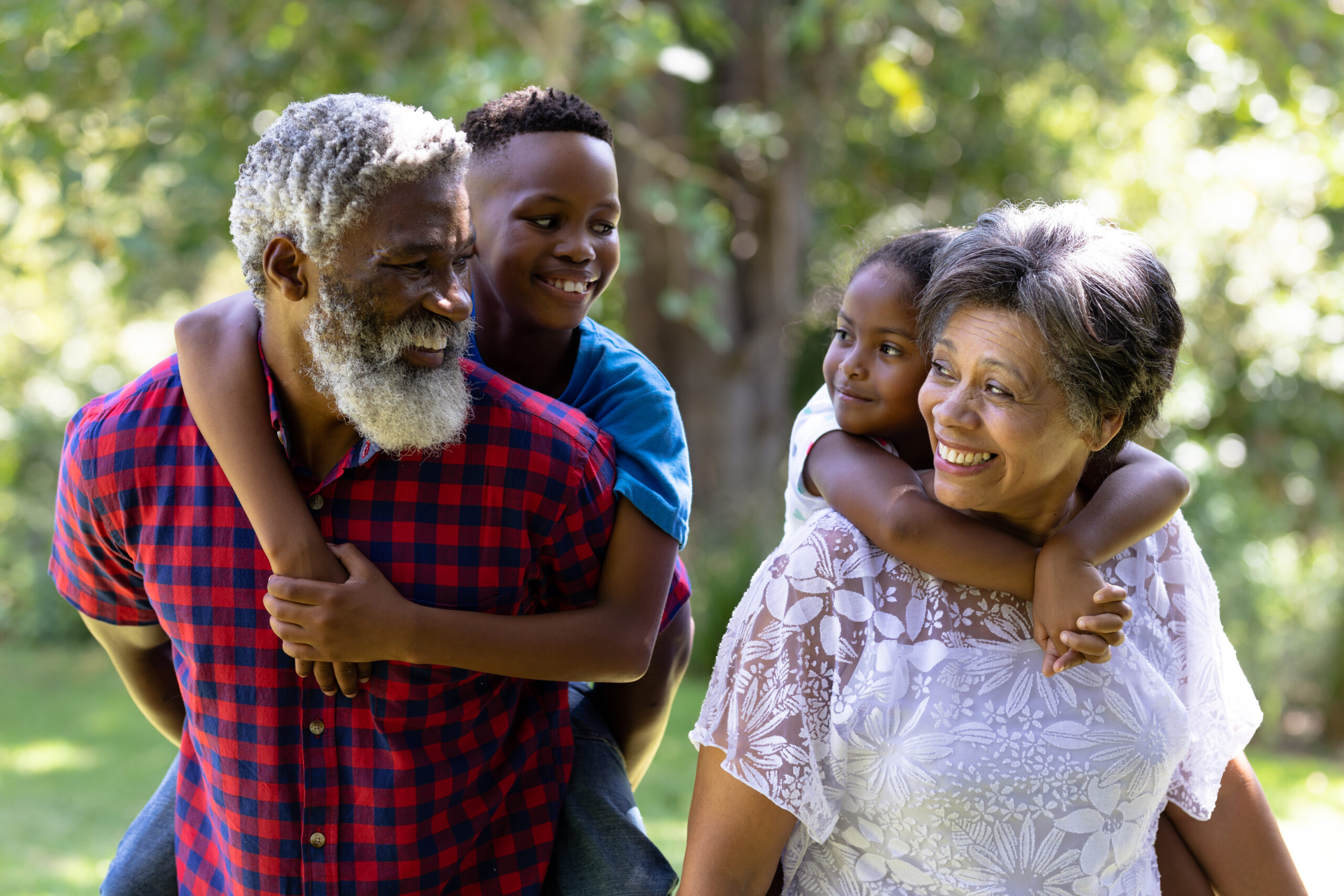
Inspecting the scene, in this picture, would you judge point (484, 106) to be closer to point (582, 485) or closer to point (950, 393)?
point (582, 485)

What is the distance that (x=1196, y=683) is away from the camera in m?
2.01

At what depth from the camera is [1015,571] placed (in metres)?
1.83

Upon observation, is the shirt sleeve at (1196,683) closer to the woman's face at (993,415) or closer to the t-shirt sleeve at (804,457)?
the woman's face at (993,415)

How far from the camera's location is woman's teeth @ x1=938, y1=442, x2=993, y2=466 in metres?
1.82

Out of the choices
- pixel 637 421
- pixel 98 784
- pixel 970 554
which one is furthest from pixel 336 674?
pixel 98 784

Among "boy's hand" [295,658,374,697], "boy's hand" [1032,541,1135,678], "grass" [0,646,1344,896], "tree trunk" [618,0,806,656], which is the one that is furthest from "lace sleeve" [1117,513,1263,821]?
"tree trunk" [618,0,806,656]

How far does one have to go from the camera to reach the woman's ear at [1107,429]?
186 cm

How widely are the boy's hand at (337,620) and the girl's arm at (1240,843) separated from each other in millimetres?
1348

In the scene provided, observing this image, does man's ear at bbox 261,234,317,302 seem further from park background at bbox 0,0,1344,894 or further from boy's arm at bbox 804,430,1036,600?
park background at bbox 0,0,1344,894

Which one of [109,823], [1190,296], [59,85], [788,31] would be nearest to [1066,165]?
[1190,296]

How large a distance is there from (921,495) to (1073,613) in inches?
11.6

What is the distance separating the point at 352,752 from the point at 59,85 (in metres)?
5.72

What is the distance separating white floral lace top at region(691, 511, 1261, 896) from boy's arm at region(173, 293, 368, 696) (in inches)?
24.8

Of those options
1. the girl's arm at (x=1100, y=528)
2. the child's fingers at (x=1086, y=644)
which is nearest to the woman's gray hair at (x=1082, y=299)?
the girl's arm at (x=1100, y=528)
